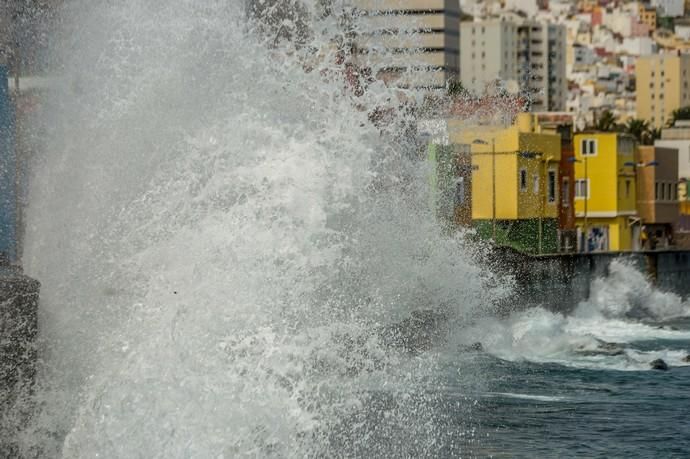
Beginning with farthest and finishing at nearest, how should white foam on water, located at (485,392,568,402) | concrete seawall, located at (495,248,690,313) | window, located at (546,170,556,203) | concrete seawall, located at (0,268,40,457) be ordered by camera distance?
window, located at (546,170,556,203), concrete seawall, located at (495,248,690,313), white foam on water, located at (485,392,568,402), concrete seawall, located at (0,268,40,457)

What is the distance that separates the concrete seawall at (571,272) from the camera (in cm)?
5009

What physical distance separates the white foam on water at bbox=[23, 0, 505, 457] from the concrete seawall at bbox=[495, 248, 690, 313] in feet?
86.2

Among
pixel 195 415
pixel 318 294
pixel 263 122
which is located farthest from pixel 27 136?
pixel 195 415

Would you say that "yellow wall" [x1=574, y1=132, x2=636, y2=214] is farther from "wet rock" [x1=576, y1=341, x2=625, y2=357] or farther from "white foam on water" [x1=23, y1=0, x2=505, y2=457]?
"white foam on water" [x1=23, y1=0, x2=505, y2=457]

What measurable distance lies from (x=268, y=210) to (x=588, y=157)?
50.9 meters

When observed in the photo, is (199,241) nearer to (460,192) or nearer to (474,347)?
(474,347)

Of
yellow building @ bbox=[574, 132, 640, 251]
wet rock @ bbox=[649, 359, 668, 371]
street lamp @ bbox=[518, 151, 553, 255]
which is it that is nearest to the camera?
wet rock @ bbox=[649, 359, 668, 371]

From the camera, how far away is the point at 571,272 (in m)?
56.2

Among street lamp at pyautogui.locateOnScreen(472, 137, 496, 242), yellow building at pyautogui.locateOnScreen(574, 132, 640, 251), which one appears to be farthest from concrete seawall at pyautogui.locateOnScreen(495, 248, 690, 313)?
street lamp at pyautogui.locateOnScreen(472, 137, 496, 242)

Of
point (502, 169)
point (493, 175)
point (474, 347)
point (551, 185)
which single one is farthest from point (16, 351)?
point (551, 185)

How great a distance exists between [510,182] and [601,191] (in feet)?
33.3

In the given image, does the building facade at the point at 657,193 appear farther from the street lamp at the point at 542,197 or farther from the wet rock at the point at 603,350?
the wet rock at the point at 603,350

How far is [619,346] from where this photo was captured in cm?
4234

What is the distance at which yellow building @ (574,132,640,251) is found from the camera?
66.3m
